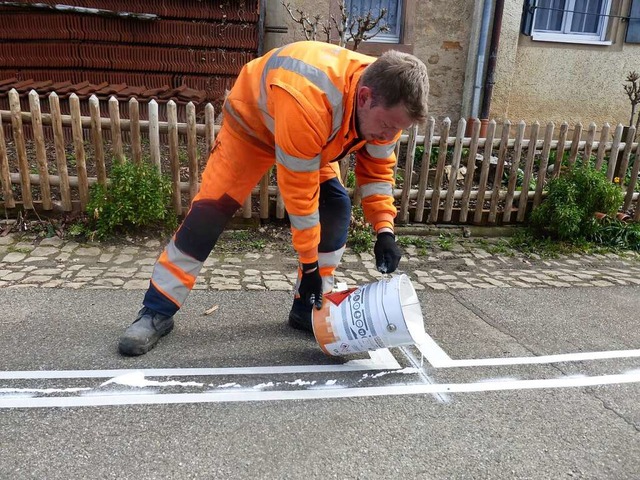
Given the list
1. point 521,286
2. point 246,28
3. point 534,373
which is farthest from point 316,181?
point 246,28

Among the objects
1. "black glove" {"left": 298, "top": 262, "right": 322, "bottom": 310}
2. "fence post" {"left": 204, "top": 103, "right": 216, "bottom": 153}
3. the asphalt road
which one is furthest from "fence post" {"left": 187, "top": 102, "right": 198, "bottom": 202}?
"black glove" {"left": 298, "top": 262, "right": 322, "bottom": 310}

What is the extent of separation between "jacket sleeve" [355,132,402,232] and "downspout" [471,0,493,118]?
6.35m

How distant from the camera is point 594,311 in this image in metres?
4.16

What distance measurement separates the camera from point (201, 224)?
121 inches

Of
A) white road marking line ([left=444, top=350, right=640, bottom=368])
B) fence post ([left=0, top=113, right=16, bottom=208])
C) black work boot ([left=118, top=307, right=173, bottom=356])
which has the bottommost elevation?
white road marking line ([left=444, top=350, right=640, bottom=368])

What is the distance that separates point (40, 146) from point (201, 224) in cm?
296

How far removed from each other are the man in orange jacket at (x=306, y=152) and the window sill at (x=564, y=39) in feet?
24.6

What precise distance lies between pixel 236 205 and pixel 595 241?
466cm

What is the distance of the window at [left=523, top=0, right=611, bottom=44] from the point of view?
9406mm

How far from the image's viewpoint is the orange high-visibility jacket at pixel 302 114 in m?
2.42

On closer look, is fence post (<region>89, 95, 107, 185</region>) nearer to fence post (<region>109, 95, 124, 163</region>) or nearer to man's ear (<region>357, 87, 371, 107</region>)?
fence post (<region>109, 95, 124, 163</region>)

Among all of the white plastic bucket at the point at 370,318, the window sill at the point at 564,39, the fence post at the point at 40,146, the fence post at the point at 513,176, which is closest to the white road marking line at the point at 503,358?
→ the white plastic bucket at the point at 370,318

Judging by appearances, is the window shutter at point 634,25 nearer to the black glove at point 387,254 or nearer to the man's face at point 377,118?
the black glove at point 387,254

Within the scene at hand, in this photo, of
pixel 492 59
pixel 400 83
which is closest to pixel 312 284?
pixel 400 83
